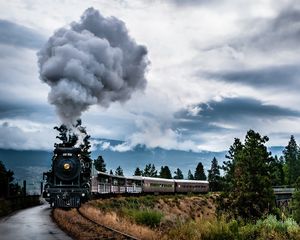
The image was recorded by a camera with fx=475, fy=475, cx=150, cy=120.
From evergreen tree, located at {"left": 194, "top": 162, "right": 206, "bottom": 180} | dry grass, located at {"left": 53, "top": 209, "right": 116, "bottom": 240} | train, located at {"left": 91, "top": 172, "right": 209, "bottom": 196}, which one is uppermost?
evergreen tree, located at {"left": 194, "top": 162, "right": 206, "bottom": 180}

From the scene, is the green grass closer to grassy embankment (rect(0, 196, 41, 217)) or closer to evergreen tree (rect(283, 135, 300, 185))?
grassy embankment (rect(0, 196, 41, 217))

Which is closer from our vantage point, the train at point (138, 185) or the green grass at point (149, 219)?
the green grass at point (149, 219)

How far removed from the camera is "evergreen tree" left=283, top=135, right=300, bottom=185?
136m

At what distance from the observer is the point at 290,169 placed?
455 feet

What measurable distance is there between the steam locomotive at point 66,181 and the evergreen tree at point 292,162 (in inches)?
4442

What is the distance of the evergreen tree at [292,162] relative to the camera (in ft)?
447

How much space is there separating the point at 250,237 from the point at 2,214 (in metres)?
23.3

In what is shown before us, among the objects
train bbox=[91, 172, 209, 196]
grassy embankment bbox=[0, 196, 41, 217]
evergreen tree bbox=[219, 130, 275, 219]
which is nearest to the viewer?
grassy embankment bbox=[0, 196, 41, 217]

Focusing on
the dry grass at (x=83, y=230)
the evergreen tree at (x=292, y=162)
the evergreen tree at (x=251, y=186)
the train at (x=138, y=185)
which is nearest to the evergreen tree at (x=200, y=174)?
the evergreen tree at (x=292, y=162)

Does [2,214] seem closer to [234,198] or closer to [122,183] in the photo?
[234,198]

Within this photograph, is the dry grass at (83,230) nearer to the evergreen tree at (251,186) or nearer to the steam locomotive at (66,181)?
the steam locomotive at (66,181)

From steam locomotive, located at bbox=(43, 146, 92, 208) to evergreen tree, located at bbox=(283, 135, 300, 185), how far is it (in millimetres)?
112822

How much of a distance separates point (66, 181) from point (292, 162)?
11690cm

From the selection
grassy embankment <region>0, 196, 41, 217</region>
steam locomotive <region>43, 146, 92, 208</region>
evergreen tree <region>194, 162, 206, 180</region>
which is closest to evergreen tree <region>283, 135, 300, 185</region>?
evergreen tree <region>194, 162, 206, 180</region>
